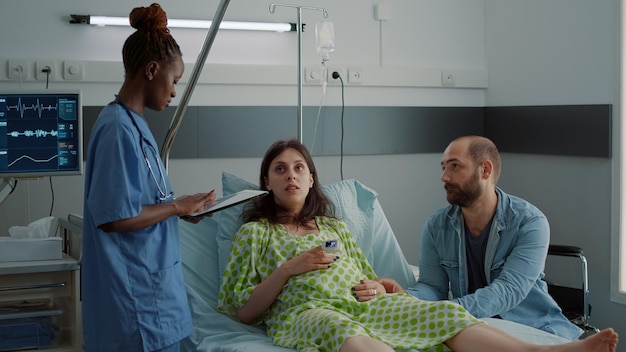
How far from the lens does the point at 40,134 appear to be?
3031 mm

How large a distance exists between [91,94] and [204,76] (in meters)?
0.51

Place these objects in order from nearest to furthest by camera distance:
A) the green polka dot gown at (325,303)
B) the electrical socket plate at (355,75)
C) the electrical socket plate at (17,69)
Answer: the green polka dot gown at (325,303) → the electrical socket plate at (17,69) → the electrical socket plate at (355,75)

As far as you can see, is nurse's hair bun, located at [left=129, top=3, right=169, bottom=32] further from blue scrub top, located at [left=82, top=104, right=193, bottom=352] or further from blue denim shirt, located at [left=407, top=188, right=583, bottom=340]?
blue denim shirt, located at [left=407, top=188, right=583, bottom=340]

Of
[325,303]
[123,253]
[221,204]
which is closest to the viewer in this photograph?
[123,253]

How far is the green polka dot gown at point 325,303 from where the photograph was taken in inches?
93.6

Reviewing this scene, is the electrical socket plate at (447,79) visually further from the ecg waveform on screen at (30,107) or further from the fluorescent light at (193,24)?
the ecg waveform on screen at (30,107)

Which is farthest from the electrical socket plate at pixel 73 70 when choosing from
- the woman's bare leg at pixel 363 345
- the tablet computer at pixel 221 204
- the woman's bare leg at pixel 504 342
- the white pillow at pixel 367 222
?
the woman's bare leg at pixel 504 342

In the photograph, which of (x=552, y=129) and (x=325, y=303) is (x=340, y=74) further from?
(x=325, y=303)

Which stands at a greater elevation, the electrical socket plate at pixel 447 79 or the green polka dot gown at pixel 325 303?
the electrical socket plate at pixel 447 79

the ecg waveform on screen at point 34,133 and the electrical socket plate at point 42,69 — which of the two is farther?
the electrical socket plate at point 42,69

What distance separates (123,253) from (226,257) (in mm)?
792

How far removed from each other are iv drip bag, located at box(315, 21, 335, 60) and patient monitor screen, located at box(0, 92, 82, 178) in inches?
50.8

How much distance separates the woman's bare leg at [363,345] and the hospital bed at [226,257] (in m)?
0.26

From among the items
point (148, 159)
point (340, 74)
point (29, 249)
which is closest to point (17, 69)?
point (29, 249)
